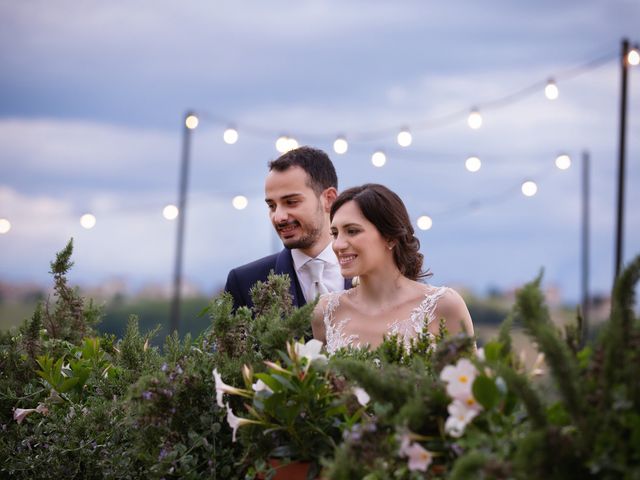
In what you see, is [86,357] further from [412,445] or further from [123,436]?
[412,445]

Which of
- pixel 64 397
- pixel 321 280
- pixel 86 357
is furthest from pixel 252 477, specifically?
pixel 321 280

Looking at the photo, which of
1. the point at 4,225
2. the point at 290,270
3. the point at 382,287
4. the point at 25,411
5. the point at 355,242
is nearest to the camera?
the point at 25,411

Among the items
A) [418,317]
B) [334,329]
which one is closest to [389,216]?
[418,317]

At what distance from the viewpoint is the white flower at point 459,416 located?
5.46 feet

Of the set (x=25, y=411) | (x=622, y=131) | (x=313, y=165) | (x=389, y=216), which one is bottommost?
(x=25, y=411)

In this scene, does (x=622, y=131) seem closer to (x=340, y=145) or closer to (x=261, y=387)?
(x=340, y=145)

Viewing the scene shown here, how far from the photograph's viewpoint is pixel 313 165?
223 inches

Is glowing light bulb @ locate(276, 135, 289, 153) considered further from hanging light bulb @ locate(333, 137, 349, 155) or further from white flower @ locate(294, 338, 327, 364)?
white flower @ locate(294, 338, 327, 364)

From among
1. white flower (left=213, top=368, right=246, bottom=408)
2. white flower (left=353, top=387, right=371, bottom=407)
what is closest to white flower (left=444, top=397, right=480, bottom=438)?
white flower (left=353, top=387, right=371, bottom=407)

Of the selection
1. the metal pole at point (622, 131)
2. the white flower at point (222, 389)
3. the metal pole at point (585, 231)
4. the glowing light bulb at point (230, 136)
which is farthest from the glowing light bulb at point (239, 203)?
the metal pole at point (585, 231)

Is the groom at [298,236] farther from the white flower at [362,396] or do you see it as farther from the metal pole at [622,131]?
the metal pole at [622,131]

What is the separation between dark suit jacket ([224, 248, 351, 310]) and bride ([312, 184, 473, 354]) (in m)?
0.44

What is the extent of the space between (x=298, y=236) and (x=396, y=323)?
961 mm

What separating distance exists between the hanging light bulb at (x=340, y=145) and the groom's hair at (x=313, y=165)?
502cm
